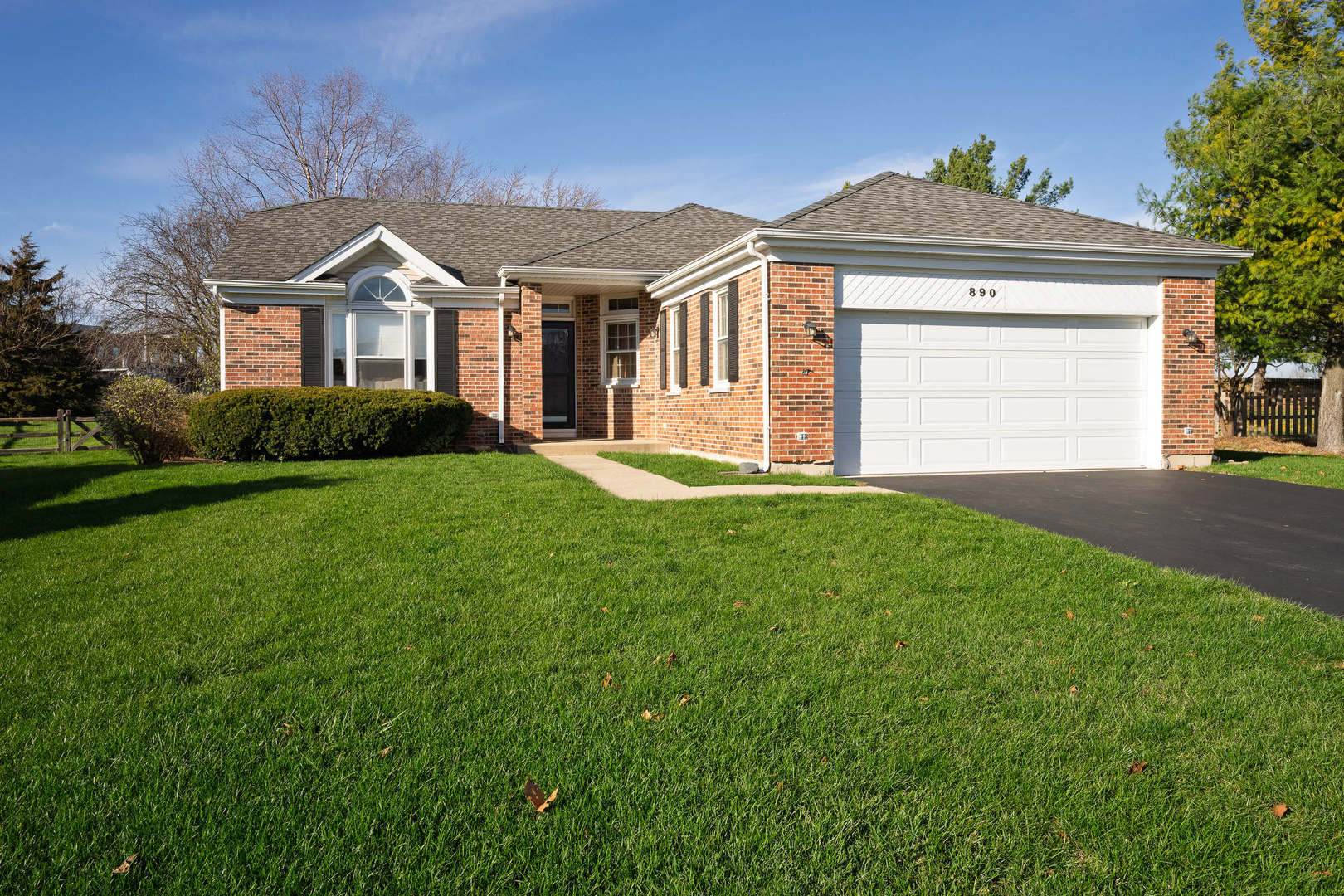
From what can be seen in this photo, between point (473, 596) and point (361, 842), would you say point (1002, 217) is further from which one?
point (361, 842)

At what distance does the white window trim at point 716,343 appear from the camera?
12.6 meters

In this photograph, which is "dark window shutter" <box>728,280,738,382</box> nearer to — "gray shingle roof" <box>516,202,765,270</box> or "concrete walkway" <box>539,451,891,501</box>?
"concrete walkway" <box>539,451,891,501</box>

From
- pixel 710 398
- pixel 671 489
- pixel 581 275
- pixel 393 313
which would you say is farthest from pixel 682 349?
pixel 671 489

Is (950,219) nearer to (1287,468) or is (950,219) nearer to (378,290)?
(1287,468)

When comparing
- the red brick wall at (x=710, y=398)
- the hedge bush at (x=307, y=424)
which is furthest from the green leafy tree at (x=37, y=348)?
the red brick wall at (x=710, y=398)

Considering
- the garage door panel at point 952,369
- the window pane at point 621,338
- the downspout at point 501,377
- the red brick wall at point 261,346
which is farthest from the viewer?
the window pane at point 621,338

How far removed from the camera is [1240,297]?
18172 millimetres

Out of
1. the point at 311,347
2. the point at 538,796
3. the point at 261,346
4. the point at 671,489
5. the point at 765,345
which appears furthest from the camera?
the point at 311,347

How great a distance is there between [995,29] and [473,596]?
1341cm

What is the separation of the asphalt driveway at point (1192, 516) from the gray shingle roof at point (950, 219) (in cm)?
339

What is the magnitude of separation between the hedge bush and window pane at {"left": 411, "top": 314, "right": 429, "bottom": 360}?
210 cm

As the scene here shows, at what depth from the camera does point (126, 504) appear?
8.38m

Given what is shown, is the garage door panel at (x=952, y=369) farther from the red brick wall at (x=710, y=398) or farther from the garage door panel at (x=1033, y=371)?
the red brick wall at (x=710, y=398)

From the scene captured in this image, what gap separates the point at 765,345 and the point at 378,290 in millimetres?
8405
